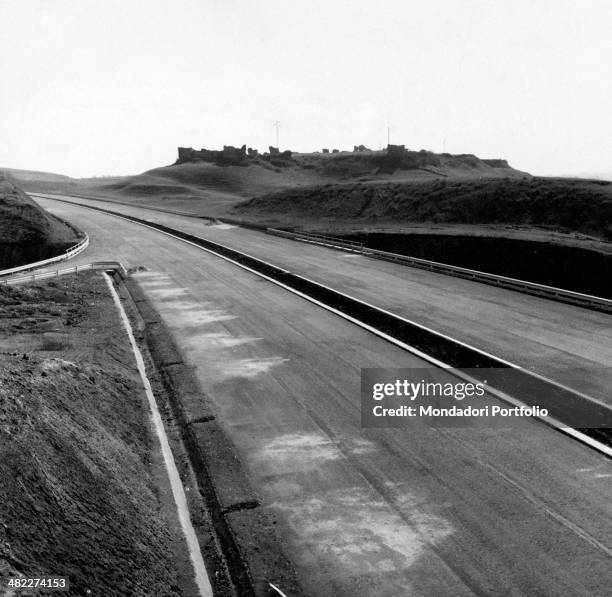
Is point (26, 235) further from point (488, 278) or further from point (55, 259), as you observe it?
point (488, 278)

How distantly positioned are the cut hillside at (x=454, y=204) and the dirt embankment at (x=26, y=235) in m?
29.4

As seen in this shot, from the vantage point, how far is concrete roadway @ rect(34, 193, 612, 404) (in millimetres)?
17172

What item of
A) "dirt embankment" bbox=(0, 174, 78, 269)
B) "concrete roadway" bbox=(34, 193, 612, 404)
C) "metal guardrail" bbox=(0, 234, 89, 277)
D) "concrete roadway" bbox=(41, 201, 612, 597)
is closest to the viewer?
"concrete roadway" bbox=(41, 201, 612, 597)

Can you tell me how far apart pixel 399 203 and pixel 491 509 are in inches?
2558

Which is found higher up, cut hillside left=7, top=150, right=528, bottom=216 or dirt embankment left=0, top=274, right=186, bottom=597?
cut hillside left=7, top=150, right=528, bottom=216

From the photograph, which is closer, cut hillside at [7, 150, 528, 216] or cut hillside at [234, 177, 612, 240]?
cut hillside at [234, 177, 612, 240]

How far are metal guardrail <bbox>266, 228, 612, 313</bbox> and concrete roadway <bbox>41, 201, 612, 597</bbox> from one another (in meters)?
10.7

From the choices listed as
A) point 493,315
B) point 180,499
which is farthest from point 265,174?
point 180,499

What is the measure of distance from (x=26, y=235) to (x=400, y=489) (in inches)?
2042

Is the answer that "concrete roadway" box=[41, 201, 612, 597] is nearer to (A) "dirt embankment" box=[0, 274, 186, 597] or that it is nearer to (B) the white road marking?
(B) the white road marking

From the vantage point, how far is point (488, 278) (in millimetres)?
30469

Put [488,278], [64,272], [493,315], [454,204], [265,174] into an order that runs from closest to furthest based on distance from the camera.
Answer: [493,315] < [488,278] < [64,272] < [454,204] < [265,174]
